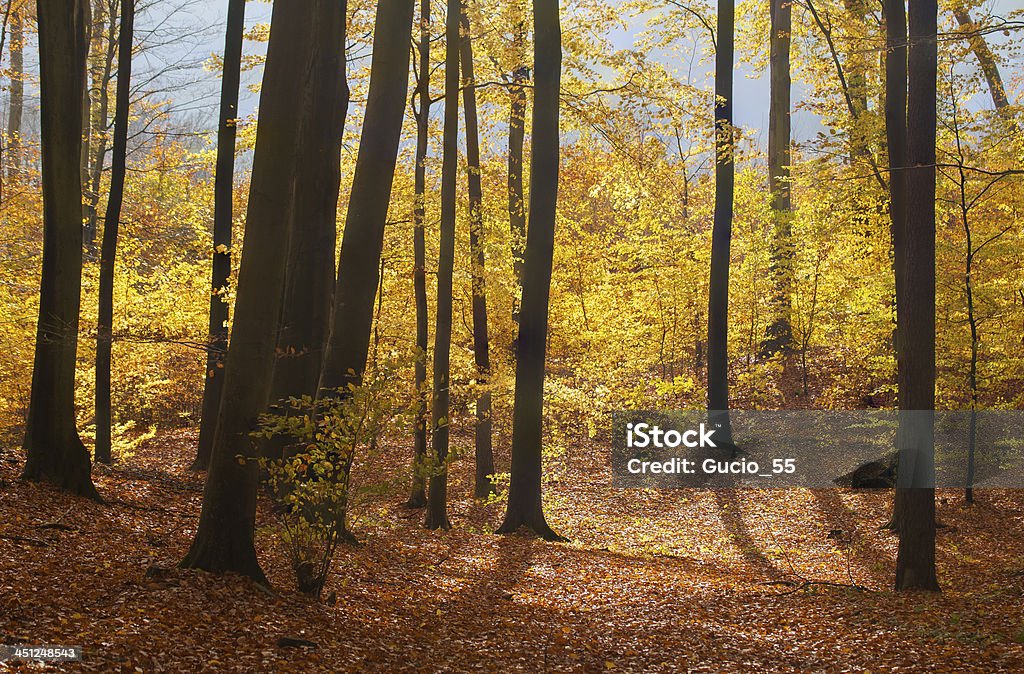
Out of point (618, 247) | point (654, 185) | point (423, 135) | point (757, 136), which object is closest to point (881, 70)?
point (654, 185)

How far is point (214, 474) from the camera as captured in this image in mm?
5469

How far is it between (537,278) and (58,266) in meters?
5.60

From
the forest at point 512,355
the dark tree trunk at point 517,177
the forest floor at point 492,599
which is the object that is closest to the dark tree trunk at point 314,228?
the forest at point 512,355

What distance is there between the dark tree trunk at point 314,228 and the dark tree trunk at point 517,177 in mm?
4491

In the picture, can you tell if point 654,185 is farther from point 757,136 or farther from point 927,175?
point 757,136

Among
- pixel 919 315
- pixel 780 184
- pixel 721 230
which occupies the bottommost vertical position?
pixel 919 315

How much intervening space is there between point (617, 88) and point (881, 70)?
4.95 metres

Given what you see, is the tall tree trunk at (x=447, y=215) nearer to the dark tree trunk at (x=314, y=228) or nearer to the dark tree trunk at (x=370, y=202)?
the dark tree trunk at (x=314, y=228)

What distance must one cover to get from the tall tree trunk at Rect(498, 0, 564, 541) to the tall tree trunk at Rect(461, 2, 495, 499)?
1.61 metres

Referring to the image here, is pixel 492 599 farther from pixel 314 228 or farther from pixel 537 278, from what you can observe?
pixel 537 278

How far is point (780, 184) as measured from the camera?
63.5ft

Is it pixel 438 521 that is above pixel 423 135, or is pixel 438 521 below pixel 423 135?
below

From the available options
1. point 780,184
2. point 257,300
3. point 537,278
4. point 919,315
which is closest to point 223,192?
point 537,278

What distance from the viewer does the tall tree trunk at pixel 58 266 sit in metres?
6.96
